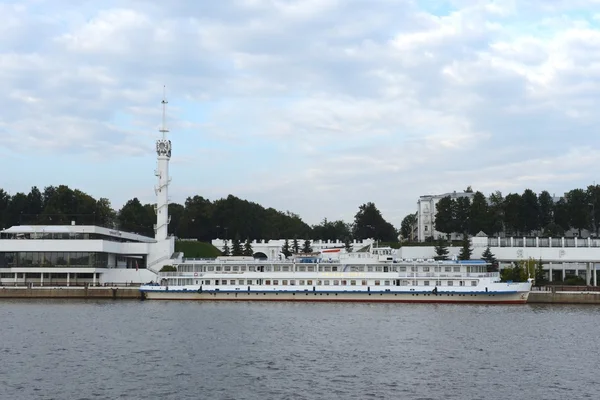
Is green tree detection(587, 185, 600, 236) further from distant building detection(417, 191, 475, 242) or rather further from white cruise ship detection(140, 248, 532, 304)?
white cruise ship detection(140, 248, 532, 304)

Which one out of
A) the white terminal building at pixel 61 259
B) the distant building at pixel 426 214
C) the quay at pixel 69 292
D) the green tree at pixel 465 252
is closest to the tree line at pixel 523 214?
the green tree at pixel 465 252

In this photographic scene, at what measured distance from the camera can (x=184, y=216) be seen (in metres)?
150

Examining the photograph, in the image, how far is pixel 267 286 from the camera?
77.7m

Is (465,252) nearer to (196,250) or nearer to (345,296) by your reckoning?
(345,296)

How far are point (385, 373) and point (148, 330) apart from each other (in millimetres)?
20183

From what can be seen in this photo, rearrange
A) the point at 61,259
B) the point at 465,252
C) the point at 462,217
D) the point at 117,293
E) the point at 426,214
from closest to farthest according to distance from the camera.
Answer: the point at 117,293 < the point at 61,259 < the point at 465,252 < the point at 462,217 < the point at 426,214

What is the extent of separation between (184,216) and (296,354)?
372 ft

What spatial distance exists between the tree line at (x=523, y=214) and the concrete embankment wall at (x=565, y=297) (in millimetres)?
40946

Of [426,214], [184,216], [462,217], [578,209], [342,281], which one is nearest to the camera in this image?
[342,281]

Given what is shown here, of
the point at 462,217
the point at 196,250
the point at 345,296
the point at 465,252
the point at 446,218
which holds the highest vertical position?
the point at 462,217

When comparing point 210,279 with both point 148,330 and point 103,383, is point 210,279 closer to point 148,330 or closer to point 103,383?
point 148,330

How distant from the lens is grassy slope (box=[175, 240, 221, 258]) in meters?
A: 116

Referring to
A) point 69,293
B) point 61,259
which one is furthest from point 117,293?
point 61,259

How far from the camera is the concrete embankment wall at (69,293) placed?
262 ft
